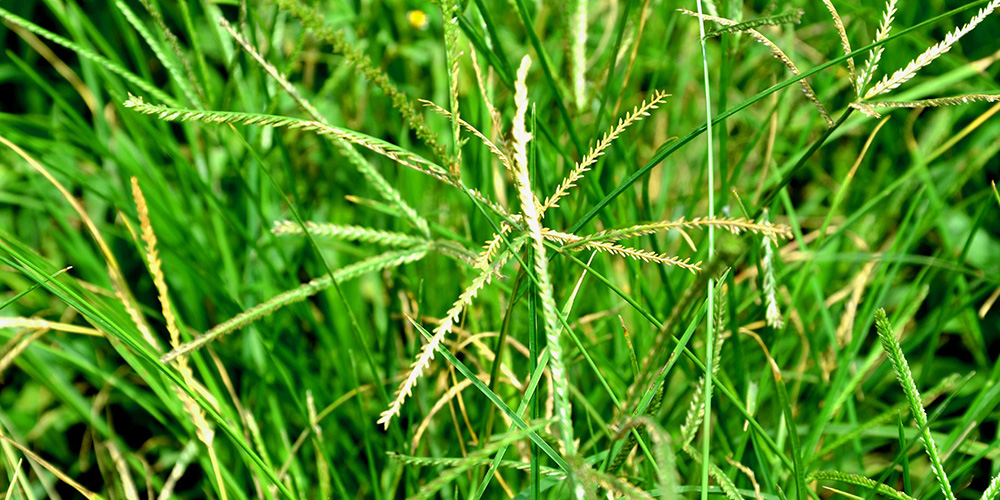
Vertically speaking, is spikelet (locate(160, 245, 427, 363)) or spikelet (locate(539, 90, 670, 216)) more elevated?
spikelet (locate(539, 90, 670, 216))

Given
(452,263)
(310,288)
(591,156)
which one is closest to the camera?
(591,156)

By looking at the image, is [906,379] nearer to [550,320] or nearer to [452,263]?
[550,320]

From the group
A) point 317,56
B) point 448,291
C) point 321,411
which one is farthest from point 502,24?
point 321,411

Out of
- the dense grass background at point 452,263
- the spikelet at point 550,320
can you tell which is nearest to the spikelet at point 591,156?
the spikelet at point 550,320

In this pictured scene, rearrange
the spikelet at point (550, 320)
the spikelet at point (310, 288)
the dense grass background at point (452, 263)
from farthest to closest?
the dense grass background at point (452, 263), the spikelet at point (310, 288), the spikelet at point (550, 320)

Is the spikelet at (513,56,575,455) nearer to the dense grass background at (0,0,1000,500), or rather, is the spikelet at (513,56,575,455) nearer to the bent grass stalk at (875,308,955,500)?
the dense grass background at (0,0,1000,500)

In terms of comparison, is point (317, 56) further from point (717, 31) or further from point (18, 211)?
point (717, 31)

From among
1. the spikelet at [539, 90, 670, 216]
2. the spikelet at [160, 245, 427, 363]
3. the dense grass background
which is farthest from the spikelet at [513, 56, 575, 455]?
the spikelet at [160, 245, 427, 363]

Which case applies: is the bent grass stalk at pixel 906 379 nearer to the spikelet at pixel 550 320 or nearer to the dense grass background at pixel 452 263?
the dense grass background at pixel 452 263

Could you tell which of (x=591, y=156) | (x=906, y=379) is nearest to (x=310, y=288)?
(x=591, y=156)
